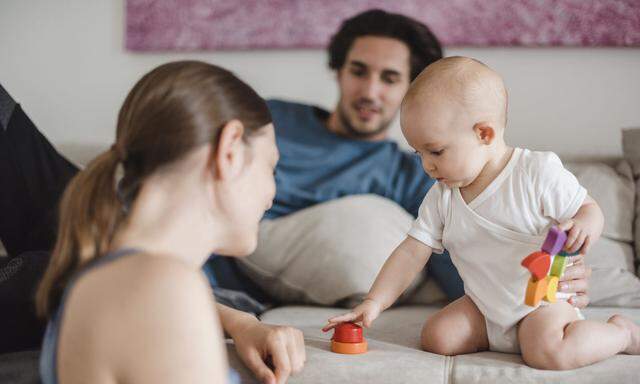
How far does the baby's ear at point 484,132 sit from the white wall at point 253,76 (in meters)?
1.16

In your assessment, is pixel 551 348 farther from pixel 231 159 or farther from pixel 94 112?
pixel 94 112

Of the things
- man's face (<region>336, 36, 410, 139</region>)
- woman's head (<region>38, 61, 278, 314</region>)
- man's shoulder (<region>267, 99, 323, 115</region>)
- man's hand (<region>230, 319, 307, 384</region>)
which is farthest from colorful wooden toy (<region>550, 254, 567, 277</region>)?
man's shoulder (<region>267, 99, 323, 115</region>)

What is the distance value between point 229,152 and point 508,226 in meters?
0.67

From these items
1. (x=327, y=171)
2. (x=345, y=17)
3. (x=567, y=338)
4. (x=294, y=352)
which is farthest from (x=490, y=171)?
(x=345, y=17)

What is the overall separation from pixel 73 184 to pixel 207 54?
190cm

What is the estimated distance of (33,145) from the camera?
1.79 meters

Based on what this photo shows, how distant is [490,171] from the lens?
1.45 meters

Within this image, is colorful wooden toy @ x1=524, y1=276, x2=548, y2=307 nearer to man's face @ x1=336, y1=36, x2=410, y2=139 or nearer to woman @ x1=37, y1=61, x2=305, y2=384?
woman @ x1=37, y1=61, x2=305, y2=384

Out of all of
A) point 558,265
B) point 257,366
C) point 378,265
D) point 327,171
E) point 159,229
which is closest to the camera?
point 159,229

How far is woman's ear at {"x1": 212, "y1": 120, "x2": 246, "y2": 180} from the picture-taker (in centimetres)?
95

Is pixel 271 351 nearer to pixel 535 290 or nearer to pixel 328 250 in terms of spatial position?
pixel 535 290

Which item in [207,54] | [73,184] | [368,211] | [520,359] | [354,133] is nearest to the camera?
[73,184]

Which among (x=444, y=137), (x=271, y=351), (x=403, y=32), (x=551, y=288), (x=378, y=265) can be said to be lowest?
(x=378, y=265)

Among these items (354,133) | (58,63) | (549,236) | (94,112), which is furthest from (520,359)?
(58,63)
